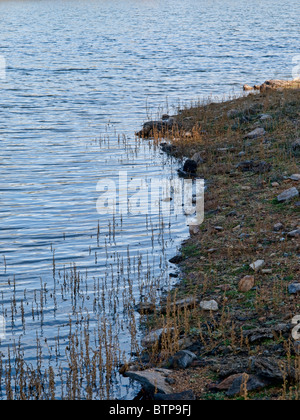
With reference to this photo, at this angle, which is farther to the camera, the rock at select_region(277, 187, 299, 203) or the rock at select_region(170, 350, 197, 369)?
the rock at select_region(277, 187, 299, 203)

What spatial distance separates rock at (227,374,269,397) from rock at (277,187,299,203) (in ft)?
18.8

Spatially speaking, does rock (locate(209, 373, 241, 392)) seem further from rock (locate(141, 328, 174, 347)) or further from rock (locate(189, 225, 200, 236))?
rock (locate(189, 225, 200, 236))

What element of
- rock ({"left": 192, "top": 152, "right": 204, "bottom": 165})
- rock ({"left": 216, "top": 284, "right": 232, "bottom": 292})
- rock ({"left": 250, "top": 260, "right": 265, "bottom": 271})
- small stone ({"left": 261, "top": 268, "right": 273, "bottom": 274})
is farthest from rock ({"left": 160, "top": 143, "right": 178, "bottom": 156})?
rock ({"left": 216, "top": 284, "right": 232, "bottom": 292})

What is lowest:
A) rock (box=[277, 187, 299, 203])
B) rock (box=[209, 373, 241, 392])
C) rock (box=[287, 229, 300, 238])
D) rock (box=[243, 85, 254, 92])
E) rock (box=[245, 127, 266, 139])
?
rock (box=[209, 373, 241, 392])

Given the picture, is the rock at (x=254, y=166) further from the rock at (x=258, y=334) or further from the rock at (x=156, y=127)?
the rock at (x=258, y=334)

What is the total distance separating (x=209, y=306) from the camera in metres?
7.79

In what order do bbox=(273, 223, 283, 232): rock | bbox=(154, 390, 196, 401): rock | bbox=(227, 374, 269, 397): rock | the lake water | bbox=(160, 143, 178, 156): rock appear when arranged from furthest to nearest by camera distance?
bbox=(160, 143, 178, 156): rock, bbox=(273, 223, 283, 232): rock, the lake water, bbox=(227, 374, 269, 397): rock, bbox=(154, 390, 196, 401): rock

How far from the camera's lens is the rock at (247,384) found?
5637 millimetres

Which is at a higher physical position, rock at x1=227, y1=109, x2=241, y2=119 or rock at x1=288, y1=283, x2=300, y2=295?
rock at x1=227, y1=109, x2=241, y2=119

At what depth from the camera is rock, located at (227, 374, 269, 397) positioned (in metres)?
5.64

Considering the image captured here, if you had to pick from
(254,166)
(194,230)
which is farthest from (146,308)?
(254,166)

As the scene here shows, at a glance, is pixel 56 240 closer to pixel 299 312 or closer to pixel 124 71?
pixel 299 312

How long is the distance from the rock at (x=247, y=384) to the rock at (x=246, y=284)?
2.42 meters

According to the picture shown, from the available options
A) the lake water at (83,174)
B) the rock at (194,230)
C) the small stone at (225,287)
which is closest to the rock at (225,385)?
the lake water at (83,174)
